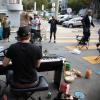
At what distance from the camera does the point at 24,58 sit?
529cm

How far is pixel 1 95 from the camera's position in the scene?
22.6 feet

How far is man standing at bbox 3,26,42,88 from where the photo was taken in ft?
17.1

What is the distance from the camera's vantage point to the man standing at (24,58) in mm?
5227

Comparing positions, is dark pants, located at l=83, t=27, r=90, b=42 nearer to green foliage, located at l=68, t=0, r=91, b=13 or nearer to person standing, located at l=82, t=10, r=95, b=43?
person standing, located at l=82, t=10, r=95, b=43

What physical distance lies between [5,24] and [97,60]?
690 centimetres

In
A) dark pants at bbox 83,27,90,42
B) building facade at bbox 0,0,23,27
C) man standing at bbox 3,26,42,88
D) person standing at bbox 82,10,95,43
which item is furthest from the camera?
building facade at bbox 0,0,23,27

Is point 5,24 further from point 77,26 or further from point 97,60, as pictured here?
point 77,26

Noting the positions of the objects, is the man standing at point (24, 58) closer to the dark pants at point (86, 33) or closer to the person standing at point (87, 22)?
the person standing at point (87, 22)

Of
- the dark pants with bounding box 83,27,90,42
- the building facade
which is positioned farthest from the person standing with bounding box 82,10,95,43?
the building facade

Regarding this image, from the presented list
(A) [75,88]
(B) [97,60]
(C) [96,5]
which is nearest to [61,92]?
(A) [75,88]

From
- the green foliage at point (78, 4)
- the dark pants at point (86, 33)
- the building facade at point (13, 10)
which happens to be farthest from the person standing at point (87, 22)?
the green foliage at point (78, 4)

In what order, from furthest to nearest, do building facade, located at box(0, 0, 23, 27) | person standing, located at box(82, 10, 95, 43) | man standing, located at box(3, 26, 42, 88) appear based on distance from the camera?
1. building facade, located at box(0, 0, 23, 27)
2. person standing, located at box(82, 10, 95, 43)
3. man standing, located at box(3, 26, 42, 88)

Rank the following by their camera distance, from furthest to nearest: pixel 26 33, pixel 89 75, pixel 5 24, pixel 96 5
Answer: pixel 96 5 < pixel 5 24 < pixel 89 75 < pixel 26 33

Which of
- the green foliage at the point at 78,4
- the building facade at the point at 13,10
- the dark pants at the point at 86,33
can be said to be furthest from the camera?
the green foliage at the point at 78,4
